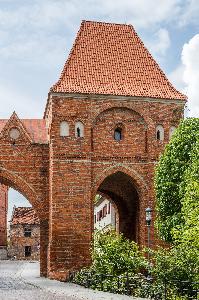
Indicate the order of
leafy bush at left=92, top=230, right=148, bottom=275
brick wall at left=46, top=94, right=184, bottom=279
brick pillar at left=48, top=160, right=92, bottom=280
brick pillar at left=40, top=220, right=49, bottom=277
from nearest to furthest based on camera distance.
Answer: leafy bush at left=92, top=230, right=148, bottom=275 < brick pillar at left=48, top=160, right=92, bottom=280 < brick wall at left=46, top=94, right=184, bottom=279 < brick pillar at left=40, top=220, right=49, bottom=277

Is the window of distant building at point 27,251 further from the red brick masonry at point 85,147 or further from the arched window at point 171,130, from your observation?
the arched window at point 171,130

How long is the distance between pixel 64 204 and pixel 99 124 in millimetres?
4261

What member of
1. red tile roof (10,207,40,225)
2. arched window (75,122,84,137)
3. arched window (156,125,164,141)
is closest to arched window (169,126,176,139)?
arched window (156,125,164,141)

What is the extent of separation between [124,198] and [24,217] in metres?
35.7

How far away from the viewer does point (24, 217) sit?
6719cm

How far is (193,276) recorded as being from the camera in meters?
19.6

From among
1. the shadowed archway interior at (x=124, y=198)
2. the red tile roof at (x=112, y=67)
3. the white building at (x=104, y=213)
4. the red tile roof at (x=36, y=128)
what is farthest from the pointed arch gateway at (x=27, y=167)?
the white building at (x=104, y=213)

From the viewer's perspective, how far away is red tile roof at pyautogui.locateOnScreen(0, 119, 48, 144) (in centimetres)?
3129

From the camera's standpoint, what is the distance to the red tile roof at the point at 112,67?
2991cm

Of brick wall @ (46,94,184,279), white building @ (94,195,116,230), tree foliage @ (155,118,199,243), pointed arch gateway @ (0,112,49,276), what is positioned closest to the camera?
tree foliage @ (155,118,199,243)

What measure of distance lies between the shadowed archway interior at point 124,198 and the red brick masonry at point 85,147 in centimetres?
21

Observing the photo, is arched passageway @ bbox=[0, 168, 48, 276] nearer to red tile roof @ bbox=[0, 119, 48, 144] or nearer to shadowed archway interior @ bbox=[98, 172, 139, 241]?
red tile roof @ bbox=[0, 119, 48, 144]

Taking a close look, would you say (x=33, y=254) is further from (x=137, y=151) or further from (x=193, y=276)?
(x=193, y=276)

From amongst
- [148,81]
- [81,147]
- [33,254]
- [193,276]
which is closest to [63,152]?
[81,147]
